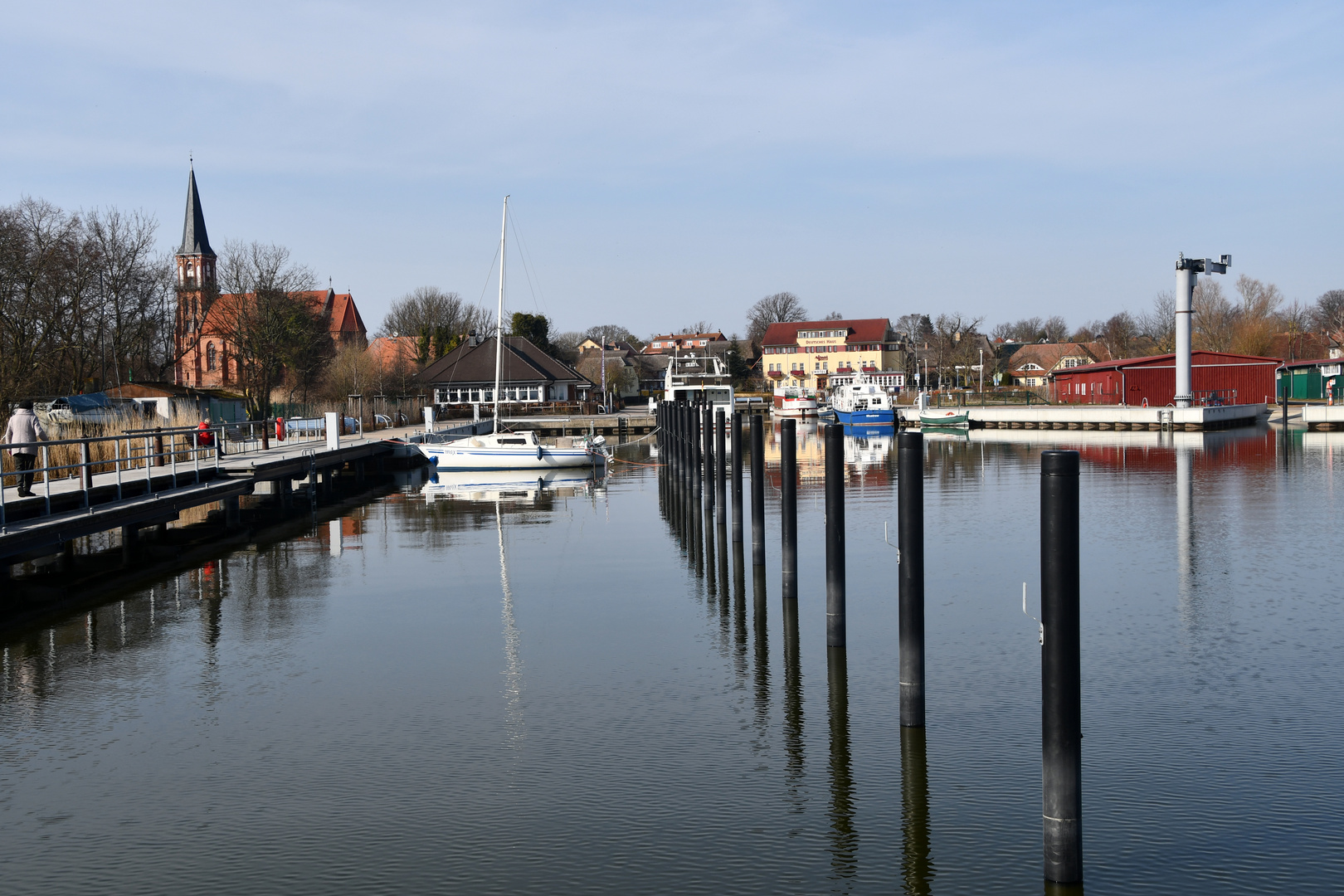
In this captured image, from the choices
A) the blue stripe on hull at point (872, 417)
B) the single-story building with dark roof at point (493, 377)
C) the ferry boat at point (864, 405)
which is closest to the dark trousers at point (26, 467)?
the blue stripe on hull at point (872, 417)

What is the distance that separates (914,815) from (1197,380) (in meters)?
64.9

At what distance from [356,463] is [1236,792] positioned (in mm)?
30571

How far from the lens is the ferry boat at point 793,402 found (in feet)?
223

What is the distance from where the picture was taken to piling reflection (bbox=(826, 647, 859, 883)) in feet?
22.4

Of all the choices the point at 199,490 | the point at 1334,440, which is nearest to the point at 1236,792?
the point at 199,490

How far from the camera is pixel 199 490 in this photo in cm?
2094

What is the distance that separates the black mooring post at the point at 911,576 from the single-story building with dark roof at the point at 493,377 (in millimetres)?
64139

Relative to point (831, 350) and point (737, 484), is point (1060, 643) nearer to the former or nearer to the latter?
point (737, 484)

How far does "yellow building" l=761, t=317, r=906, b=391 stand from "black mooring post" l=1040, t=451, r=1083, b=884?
363 feet

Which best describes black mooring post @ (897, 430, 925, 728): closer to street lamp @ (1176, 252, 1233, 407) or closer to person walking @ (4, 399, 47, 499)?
person walking @ (4, 399, 47, 499)

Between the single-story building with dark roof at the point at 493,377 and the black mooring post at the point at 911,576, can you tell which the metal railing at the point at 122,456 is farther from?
the single-story building with dark roof at the point at 493,377

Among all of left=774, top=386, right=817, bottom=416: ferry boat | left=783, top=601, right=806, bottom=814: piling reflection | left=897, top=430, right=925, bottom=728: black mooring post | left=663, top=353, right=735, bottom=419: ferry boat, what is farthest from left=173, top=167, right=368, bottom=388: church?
left=897, top=430, right=925, bottom=728: black mooring post

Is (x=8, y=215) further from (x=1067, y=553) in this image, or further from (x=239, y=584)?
(x=1067, y=553)

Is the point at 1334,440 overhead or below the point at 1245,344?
below
